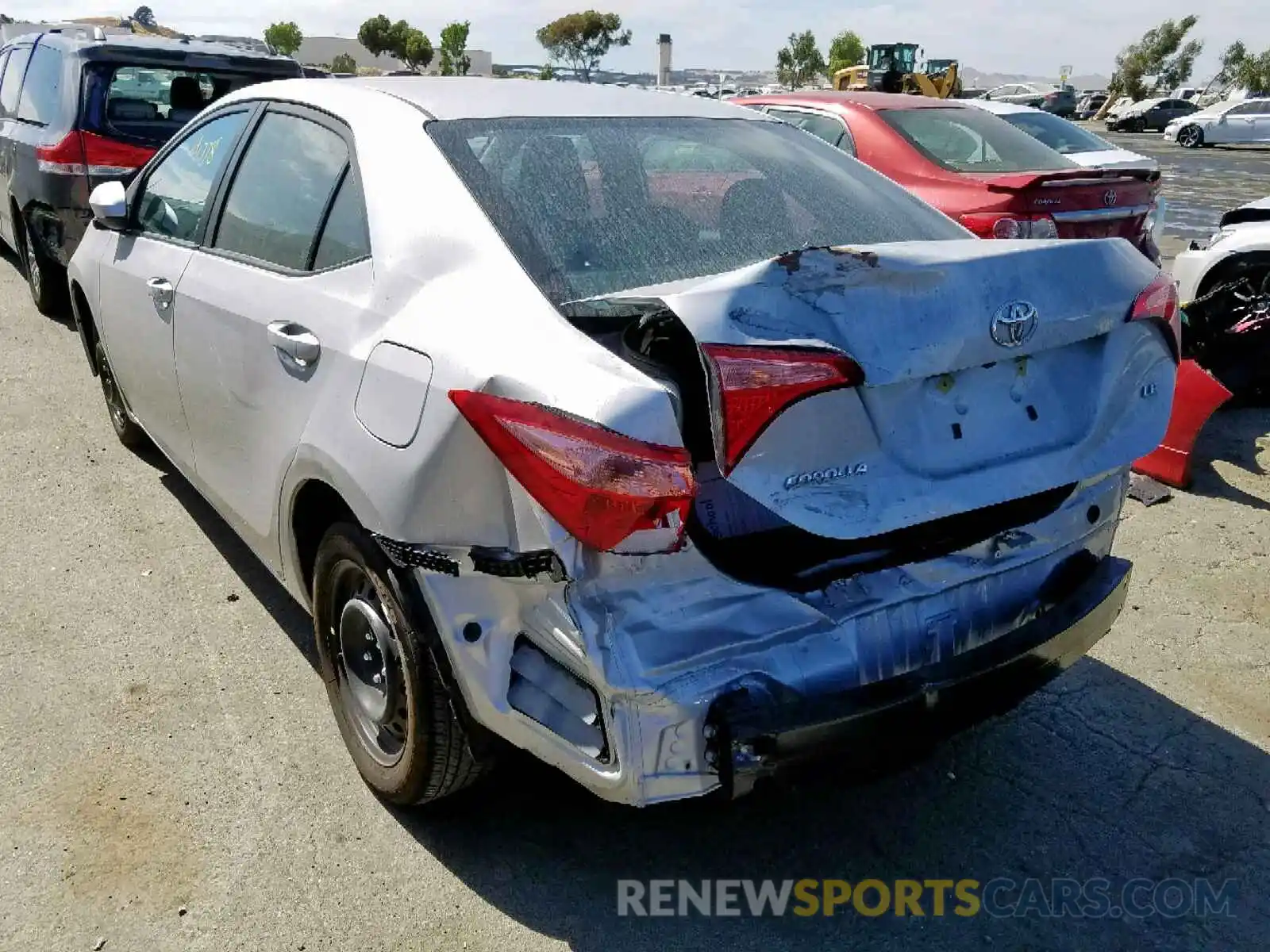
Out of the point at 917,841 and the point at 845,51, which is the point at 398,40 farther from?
the point at 917,841

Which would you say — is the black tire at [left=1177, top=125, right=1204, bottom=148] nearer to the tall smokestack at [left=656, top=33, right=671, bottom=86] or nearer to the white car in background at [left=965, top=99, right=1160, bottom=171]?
the tall smokestack at [left=656, top=33, right=671, bottom=86]

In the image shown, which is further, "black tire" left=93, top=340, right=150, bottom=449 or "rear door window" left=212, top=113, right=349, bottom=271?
"black tire" left=93, top=340, right=150, bottom=449

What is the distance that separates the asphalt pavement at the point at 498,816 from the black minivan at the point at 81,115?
384 centimetres

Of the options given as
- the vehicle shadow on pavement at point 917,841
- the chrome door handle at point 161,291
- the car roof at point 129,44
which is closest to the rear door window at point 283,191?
the chrome door handle at point 161,291

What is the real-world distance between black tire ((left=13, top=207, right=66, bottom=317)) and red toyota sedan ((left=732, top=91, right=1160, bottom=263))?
5.20 meters

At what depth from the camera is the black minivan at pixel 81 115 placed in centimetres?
658

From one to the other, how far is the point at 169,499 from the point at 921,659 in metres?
3.57

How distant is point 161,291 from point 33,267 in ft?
16.6

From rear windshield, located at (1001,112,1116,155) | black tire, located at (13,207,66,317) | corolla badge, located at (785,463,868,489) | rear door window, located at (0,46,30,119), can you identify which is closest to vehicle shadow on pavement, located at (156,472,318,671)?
corolla badge, located at (785,463,868,489)

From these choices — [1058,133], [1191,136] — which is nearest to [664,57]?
[1191,136]

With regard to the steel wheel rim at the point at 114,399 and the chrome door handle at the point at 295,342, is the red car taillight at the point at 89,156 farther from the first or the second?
the chrome door handle at the point at 295,342

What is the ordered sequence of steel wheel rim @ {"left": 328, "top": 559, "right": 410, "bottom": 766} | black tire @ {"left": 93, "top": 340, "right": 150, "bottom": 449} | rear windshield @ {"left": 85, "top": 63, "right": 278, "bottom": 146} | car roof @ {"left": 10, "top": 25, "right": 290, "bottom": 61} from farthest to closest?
car roof @ {"left": 10, "top": 25, "right": 290, "bottom": 61}, rear windshield @ {"left": 85, "top": 63, "right": 278, "bottom": 146}, black tire @ {"left": 93, "top": 340, "right": 150, "bottom": 449}, steel wheel rim @ {"left": 328, "top": 559, "right": 410, "bottom": 766}

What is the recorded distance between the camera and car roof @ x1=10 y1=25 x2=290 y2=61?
6887 millimetres

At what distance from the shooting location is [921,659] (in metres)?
2.18
